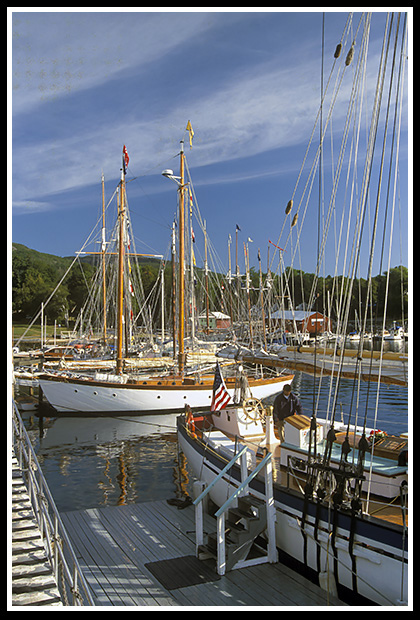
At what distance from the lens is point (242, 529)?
1118 centimetres

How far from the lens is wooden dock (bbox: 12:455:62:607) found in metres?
7.33

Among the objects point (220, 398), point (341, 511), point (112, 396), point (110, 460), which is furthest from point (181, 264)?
point (341, 511)

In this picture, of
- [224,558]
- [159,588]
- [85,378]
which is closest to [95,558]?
[159,588]

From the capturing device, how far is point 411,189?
23.1 feet

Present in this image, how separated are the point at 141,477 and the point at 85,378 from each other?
1414cm

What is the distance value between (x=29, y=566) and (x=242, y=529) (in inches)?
191

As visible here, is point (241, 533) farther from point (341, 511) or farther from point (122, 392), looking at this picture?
point (122, 392)

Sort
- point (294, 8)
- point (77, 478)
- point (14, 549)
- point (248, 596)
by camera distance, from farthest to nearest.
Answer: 1. point (77, 478)
2. point (248, 596)
3. point (14, 549)
4. point (294, 8)

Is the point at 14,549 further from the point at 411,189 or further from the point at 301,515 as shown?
the point at 411,189

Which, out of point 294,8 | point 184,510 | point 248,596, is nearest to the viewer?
point 294,8

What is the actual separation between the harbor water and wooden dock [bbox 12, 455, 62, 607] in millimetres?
6235

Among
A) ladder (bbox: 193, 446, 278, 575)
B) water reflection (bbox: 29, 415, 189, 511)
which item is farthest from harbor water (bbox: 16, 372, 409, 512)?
ladder (bbox: 193, 446, 278, 575)
